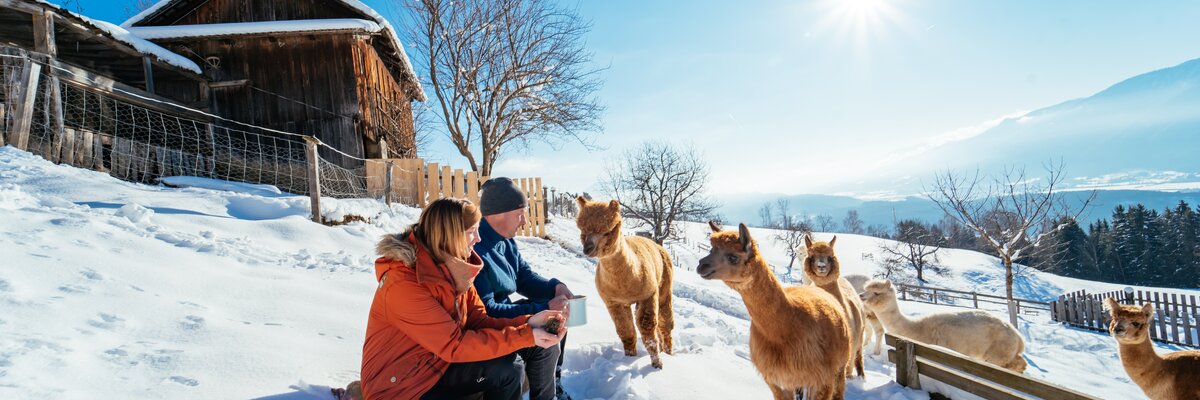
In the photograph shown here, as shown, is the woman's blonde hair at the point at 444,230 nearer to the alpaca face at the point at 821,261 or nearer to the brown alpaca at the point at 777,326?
the brown alpaca at the point at 777,326

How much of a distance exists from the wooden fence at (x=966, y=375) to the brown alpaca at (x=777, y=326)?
1629mm

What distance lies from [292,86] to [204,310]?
39.7 ft

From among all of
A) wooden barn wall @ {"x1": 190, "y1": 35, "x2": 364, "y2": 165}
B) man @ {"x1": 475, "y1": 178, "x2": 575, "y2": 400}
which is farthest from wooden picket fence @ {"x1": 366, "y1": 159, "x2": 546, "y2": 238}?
man @ {"x1": 475, "y1": 178, "x2": 575, "y2": 400}

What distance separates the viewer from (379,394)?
1.94 meters

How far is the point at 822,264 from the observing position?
4914 millimetres

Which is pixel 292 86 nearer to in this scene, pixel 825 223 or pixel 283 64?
pixel 283 64

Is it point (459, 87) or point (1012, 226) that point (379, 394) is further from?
point (1012, 226)

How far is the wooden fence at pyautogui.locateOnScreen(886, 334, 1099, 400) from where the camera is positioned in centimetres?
339

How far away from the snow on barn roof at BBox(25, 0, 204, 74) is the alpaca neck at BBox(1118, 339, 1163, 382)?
52.5 ft

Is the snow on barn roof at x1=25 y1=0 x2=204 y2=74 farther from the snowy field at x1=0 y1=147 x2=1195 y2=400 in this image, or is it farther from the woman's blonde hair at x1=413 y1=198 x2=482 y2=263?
the woman's blonde hair at x1=413 y1=198 x2=482 y2=263

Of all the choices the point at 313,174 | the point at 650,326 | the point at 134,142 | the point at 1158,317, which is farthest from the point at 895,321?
the point at 134,142

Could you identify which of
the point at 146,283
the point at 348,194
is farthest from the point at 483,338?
the point at 348,194

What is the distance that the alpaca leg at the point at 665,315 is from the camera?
4.48m


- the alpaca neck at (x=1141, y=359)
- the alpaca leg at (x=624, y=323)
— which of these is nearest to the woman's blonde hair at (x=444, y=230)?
the alpaca leg at (x=624, y=323)
